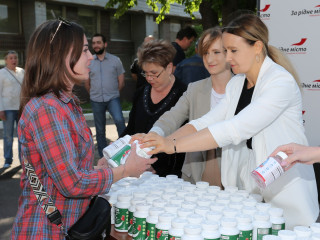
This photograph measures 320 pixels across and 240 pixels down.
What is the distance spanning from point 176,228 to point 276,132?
2.94 ft

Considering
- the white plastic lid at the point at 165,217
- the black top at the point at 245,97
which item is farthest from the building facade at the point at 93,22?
the white plastic lid at the point at 165,217

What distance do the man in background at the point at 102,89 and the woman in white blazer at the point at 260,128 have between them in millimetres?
5355

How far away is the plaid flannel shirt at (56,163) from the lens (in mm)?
1718

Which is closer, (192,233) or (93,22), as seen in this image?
(192,233)

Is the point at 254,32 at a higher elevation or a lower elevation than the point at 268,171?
higher

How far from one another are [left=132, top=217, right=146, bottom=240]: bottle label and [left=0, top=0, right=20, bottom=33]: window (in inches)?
648

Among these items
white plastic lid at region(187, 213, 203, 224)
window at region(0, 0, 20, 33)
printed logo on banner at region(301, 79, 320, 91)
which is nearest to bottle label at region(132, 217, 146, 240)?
white plastic lid at region(187, 213, 203, 224)

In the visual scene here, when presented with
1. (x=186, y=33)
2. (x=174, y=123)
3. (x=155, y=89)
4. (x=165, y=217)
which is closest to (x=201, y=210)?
(x=165, y=217)

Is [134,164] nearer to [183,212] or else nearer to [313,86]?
[183,212]

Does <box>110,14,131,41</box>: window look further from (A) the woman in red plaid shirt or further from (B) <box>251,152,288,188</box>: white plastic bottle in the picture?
(B) <box>251,152,288,188</box>: white plastic bottle

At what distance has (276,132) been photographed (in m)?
2.26

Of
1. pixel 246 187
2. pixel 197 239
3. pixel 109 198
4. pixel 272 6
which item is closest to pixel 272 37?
pixel 272 6

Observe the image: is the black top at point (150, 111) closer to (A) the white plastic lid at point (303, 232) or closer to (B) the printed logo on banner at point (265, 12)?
(A) the white plastic lid at point (303, 232)

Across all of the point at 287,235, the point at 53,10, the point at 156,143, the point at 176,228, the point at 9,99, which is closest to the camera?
the point at 287,235
